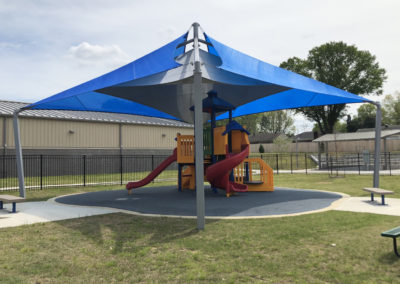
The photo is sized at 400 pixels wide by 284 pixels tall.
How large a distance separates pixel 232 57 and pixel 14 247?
7033mm

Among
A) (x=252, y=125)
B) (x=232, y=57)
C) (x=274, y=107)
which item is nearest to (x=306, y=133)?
(x=252, y=125)

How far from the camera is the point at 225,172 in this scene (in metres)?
12.0

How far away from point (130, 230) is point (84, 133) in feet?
71.0

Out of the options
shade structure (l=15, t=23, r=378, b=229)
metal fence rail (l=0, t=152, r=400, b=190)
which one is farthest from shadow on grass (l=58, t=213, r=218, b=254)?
metal fence rail (l=0, t=152, r=400, b=190)

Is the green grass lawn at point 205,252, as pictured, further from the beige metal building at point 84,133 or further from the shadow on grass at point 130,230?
the beige metal building at point 84,133

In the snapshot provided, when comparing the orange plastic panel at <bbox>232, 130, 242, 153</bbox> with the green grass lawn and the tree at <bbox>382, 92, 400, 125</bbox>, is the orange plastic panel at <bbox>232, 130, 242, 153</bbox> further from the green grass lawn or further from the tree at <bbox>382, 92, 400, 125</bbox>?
the tree at <bbox>382, 92, 400, 125</bbox>

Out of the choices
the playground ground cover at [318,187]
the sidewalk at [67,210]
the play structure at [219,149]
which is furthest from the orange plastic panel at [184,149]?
the playground ground cover at [318,187]

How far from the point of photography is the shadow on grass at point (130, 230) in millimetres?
5773

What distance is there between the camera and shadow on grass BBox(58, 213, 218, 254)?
18.9 ft

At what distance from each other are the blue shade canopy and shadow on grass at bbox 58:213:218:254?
3.52m

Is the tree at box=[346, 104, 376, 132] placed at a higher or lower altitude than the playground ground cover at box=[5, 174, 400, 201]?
higher

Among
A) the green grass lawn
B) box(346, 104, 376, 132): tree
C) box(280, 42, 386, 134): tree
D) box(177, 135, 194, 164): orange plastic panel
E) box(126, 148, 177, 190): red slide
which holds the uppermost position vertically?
box(280, 42, 386, 134): tree

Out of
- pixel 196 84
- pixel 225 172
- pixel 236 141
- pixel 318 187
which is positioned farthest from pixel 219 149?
pixel 196 84

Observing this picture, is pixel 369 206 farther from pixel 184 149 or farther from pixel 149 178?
pixel 149 178
